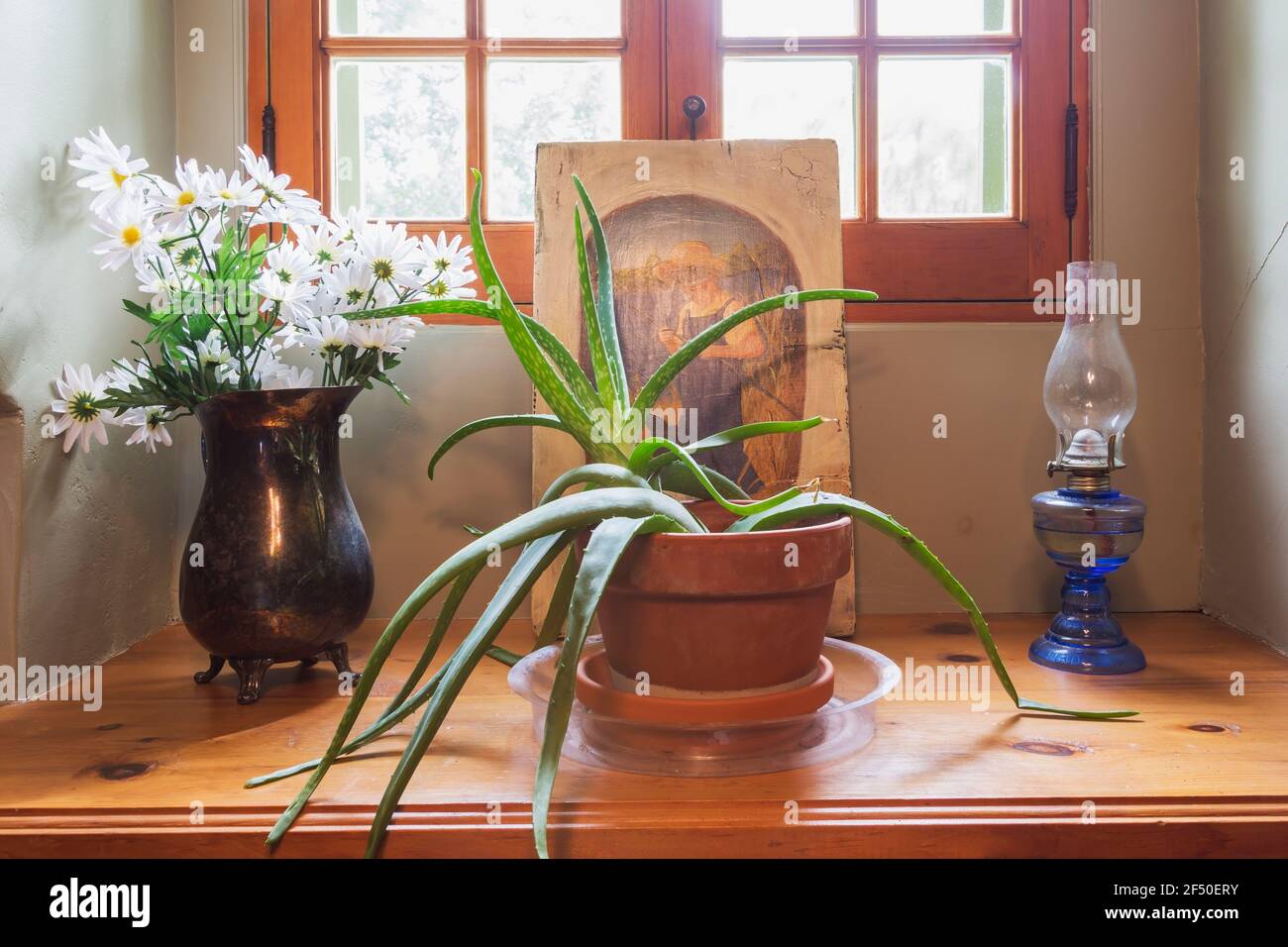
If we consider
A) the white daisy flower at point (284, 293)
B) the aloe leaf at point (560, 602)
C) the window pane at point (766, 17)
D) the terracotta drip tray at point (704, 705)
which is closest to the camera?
the terracotta drip tray at point (704, 705)

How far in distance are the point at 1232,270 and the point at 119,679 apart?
52.9 inches

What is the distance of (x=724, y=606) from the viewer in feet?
2.26

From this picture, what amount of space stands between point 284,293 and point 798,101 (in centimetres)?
74

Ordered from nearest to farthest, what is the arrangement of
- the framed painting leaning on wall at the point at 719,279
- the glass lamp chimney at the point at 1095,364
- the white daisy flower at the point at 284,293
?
1. the white daisy flower at the point at 284,293
2. the glass lamp chimney at the point at 1095,364
3. the framed painting leaning on wall at the point at 719,279

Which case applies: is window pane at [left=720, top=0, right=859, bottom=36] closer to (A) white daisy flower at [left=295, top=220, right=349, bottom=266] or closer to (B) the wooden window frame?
(B) the wooden window frame

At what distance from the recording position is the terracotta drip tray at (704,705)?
689mm

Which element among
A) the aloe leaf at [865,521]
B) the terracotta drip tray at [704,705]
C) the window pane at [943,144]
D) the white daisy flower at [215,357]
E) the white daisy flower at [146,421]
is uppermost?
the window pane at [943,144]

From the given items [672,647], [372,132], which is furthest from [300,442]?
[372,132]

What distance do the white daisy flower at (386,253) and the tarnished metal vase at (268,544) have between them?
132 millimetres

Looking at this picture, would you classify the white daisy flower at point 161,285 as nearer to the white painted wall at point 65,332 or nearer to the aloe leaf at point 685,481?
the white painted wall at point 65,332

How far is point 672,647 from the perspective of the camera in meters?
0.70

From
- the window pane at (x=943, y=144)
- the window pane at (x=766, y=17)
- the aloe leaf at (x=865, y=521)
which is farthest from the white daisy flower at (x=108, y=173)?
the window pane at (x=943, y=144)
